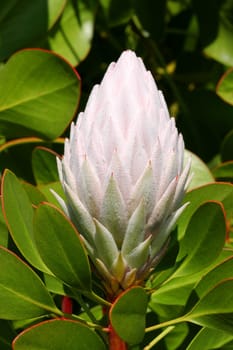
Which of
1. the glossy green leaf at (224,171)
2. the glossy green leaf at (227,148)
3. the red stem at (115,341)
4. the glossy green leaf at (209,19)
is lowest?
the glossy green leaf at (227,148)

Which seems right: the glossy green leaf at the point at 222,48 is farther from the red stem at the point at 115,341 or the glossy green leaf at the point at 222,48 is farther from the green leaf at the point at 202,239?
the red stem at the point at 115,341

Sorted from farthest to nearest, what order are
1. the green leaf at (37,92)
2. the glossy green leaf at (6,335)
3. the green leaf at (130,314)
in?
the green leaf at (37,92)
the glossy green leaf at (6,335)
the green leaf at (130,314)

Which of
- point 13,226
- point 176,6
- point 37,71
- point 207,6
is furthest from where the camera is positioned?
point 176,6

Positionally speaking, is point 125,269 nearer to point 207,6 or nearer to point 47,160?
point 47,160

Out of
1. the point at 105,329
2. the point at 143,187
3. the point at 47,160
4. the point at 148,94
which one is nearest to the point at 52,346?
the point at 105,329

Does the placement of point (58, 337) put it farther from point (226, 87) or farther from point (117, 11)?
point (117, 11)

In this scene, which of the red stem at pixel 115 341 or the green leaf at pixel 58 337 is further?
the red stem at pixel 115 341

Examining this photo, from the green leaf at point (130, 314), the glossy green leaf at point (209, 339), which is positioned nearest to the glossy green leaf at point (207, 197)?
the glossy green leaf at point (209, 339)

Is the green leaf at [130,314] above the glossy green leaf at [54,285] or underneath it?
above
